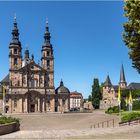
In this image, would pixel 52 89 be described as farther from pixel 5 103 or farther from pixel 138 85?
pixel 138 85

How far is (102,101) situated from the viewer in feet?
416

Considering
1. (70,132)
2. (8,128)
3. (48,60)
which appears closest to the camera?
(70,132)

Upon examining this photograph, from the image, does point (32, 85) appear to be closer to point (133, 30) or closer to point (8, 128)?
point (8, 128)

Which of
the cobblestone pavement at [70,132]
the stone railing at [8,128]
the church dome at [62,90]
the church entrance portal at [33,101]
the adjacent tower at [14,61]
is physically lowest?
the cobblestone pavement at [70,132]

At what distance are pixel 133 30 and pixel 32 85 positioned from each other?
8600cm

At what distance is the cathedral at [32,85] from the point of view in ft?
342

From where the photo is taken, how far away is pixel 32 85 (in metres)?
107

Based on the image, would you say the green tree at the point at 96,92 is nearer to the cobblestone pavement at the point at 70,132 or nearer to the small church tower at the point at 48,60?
the small church tower at the point at 48,60

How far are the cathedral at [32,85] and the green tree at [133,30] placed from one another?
82.7 metres

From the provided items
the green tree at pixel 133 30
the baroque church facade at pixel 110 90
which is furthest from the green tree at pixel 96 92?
the green tree at pixel 133 30

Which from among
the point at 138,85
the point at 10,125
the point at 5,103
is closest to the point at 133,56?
the point at 10,125

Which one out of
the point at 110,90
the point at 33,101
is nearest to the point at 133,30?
the point at 33,101

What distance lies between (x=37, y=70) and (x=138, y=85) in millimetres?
50552

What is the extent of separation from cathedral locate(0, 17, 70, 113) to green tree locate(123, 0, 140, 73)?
8269 centimetres
